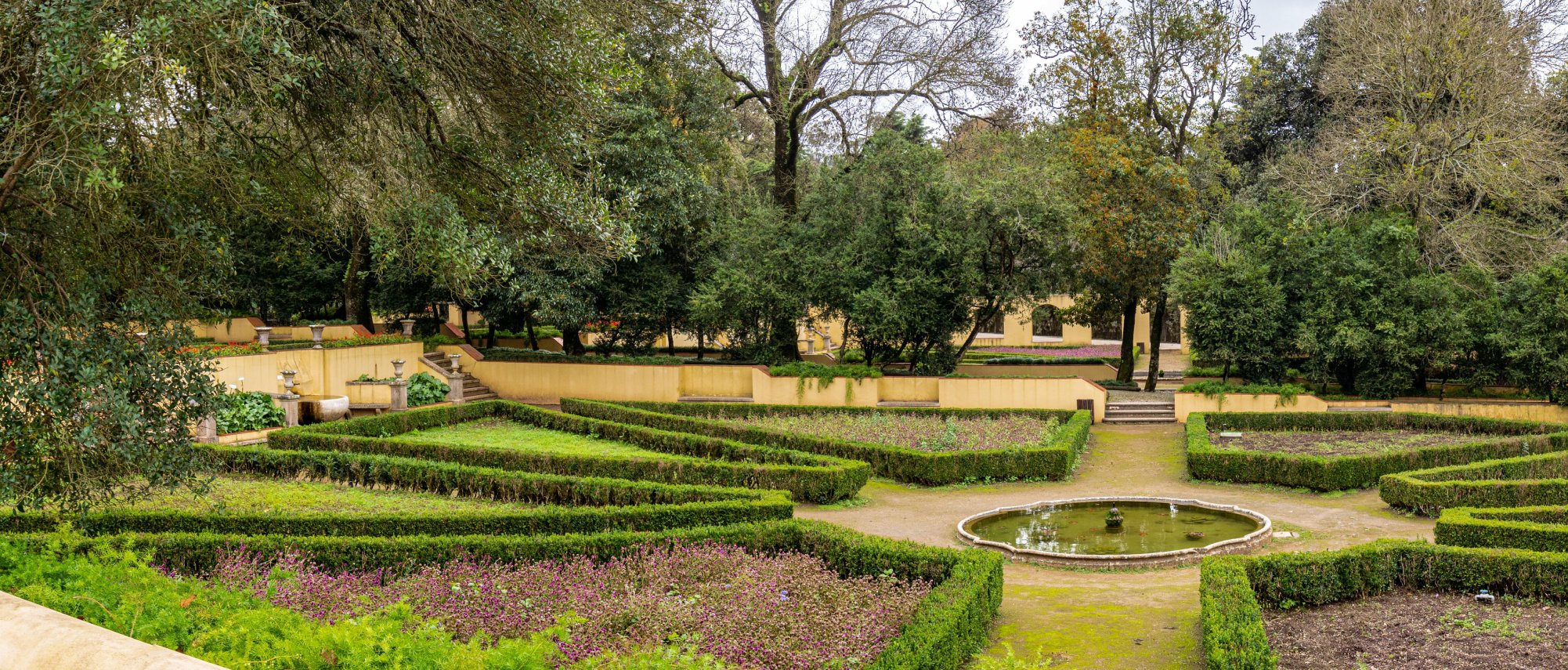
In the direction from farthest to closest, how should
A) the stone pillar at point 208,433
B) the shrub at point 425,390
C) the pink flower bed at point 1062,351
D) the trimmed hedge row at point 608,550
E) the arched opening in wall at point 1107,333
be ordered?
the arched opening in wall at point 1107,333 → the pink flower bed at point 1062,351 → the shrub at point 425,390 → the stone pillar at point 208,433 → the trimmed hedge row at point 608,550

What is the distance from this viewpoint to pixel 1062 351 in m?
38.9

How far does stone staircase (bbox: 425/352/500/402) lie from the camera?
26359mm

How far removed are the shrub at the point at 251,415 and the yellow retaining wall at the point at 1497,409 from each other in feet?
72.8

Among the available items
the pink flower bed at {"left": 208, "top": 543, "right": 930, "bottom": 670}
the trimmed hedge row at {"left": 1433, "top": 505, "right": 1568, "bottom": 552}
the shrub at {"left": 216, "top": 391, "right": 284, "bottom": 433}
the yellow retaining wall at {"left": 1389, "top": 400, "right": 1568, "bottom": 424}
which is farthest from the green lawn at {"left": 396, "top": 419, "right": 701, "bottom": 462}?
the yellow retaining wall at {"left": 1389, "top": 400, "right": 1568, "bottom": 424}

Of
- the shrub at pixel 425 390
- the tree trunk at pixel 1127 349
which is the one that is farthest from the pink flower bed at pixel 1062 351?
the shrub at pixel 425 390

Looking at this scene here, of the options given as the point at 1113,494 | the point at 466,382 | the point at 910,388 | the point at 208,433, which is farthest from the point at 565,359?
the point at 1113,494

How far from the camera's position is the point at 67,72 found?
265 inches

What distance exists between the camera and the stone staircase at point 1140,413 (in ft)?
78.1

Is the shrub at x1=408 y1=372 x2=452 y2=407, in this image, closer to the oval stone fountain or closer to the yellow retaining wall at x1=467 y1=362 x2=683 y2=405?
the yellow retaining wall at x1=467 y1=362 x2=683 y2=405

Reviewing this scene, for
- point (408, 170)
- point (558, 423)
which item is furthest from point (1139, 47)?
point (408, 170)

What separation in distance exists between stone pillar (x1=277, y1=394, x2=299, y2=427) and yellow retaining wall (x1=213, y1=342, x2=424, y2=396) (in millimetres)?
1354

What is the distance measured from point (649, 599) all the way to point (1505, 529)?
9066 mm

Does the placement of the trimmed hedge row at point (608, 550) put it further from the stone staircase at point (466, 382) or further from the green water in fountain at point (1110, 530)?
the stone staircase at point (466, 382)

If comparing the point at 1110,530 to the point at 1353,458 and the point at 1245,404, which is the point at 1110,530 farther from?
the point at 1245,404
